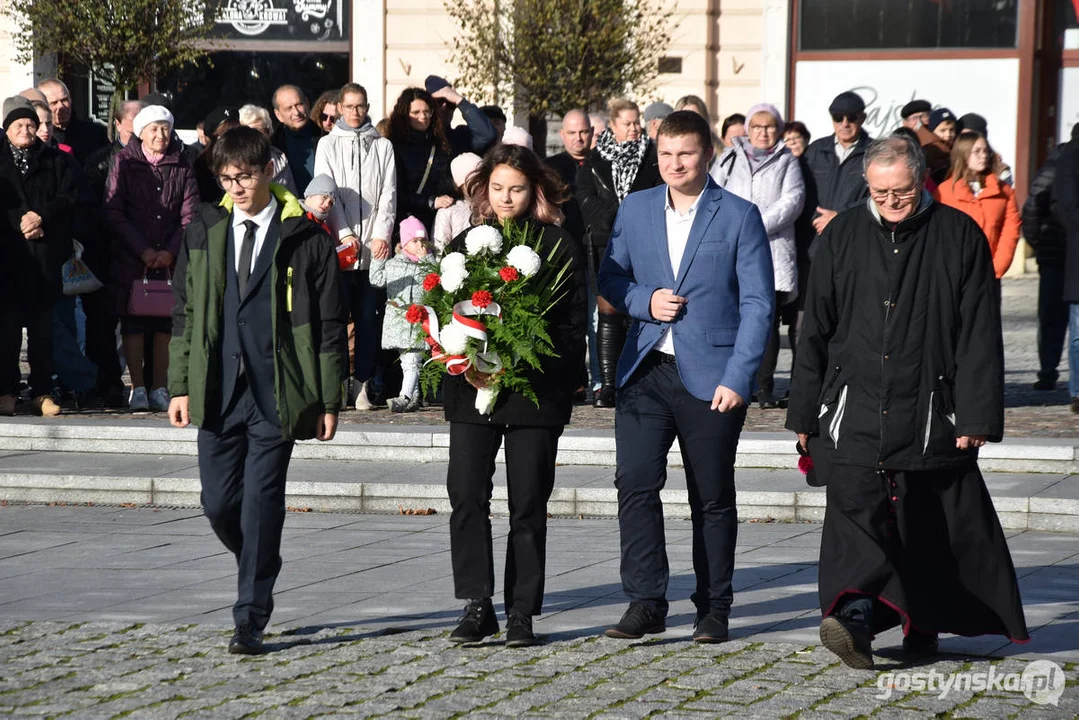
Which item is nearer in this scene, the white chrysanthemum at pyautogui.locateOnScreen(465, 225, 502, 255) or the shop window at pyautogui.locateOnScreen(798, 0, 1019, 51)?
the white chrysanthemum at pyautogui.locateOnScreen(465, 225, 502, 255)

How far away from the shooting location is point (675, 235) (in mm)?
6551

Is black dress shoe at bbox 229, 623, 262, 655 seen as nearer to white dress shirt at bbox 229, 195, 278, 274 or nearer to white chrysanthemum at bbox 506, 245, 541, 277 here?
white dress shirt at bbox 229, 195, 278, 274

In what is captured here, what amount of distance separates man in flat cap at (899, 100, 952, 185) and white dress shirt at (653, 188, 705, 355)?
22.1 ft

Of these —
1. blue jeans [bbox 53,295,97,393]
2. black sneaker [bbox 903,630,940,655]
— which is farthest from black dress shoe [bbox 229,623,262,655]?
blue jeans [bbox 53,295,97,393]

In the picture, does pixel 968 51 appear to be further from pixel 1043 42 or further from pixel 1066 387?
pixel 1066 387

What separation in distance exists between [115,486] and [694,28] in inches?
603

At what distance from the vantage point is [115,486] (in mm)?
9844

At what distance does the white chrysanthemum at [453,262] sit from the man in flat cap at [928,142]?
723 cm

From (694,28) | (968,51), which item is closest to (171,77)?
(694,28)

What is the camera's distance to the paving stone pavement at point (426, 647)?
5.47 m

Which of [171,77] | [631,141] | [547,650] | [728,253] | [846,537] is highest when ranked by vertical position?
[171,77]

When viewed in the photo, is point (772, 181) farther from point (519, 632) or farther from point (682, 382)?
point (519, 632)

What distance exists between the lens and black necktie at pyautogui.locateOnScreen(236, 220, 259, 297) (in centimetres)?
636
